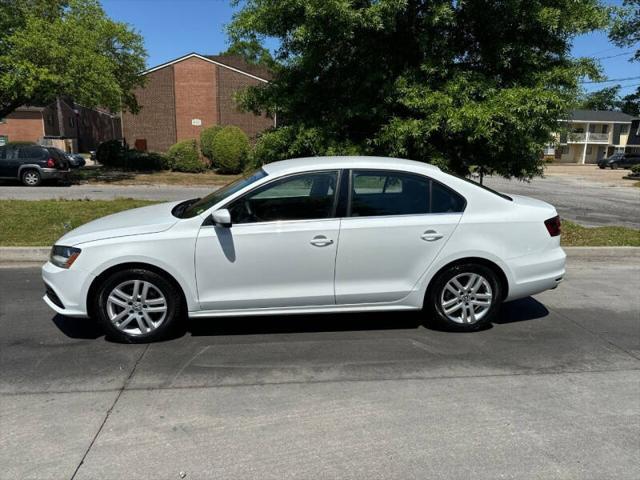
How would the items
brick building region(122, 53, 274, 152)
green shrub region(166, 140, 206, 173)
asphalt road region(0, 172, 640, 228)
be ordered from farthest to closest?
brick building region(122, 53, 274, 152) < green shrub region(166, 140, 206, 173) < asphalt road region(0, 172, 640, 228)

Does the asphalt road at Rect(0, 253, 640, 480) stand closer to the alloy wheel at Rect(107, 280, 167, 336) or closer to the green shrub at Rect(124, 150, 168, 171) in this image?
the alloy wheel at Rect(107, 280, 167, 336)

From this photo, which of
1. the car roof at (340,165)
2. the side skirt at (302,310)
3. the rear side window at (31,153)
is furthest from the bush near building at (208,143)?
the side skirt at (302,310)

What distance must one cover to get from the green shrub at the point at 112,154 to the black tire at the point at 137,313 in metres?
26.5

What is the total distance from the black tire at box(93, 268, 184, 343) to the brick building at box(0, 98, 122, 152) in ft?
119

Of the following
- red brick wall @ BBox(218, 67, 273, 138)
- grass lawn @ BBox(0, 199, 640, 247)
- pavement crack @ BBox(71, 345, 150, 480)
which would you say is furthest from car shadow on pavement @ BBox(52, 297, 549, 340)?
red brick wall @ BBox(218, 67, 273, 138)

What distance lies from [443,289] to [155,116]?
37.0 meters

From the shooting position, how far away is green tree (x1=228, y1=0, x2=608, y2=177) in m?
7.30

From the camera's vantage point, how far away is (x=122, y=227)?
442 centimetres

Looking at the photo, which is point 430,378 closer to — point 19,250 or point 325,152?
point 325,152

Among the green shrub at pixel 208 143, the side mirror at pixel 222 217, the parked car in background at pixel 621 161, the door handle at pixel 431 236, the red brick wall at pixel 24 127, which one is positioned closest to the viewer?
the side mirror at pixel 222 217

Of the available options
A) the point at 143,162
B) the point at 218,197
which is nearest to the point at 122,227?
the point at 218,197

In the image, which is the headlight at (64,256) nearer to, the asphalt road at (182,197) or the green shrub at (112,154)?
the asphalt road at (182,197)

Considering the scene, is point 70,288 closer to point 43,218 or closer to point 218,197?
point 218,197

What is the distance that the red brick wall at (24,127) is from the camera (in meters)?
45.9
